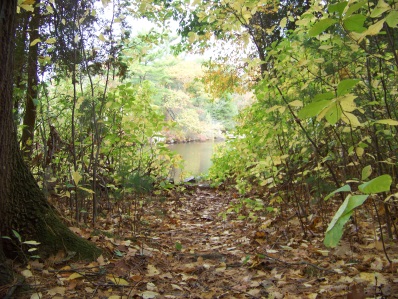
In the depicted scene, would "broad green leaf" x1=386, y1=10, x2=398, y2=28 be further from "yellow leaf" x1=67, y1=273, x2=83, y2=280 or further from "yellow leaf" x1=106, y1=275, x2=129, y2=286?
"yellow leaf" x1=67, y1=273, x2=83, y2=280

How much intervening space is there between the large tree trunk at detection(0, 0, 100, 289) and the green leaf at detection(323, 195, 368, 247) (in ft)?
5.17

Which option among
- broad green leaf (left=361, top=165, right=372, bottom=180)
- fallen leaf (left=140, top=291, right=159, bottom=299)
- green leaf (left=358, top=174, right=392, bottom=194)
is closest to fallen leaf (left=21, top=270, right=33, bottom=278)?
fallen leaf (left=140, top=291, right=159, bottom=299)

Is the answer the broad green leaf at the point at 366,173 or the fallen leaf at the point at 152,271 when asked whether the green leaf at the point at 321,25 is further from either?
the fallen leaf at the point at 152,271

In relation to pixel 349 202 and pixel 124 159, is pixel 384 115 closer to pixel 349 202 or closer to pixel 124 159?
pixel 349 202

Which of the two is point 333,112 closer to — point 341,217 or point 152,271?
point 341,217

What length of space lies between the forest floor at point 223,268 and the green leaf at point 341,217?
1.19 metres

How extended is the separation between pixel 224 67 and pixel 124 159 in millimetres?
5791

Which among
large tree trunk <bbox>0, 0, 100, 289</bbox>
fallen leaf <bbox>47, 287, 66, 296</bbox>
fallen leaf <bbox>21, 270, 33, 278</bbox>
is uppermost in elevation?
large tree trunk <bbox>0, 0, 100, 289</bbox>

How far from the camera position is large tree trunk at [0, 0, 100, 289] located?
A: 1724 mm

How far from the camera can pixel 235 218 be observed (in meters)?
4.72

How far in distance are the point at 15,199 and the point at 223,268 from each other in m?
1.38

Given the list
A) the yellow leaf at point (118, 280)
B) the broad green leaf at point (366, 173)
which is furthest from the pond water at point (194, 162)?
the broad green leaf at point (366, 173)

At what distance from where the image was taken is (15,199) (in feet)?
6.46

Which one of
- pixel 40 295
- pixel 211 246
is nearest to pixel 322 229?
pixel 211 246
